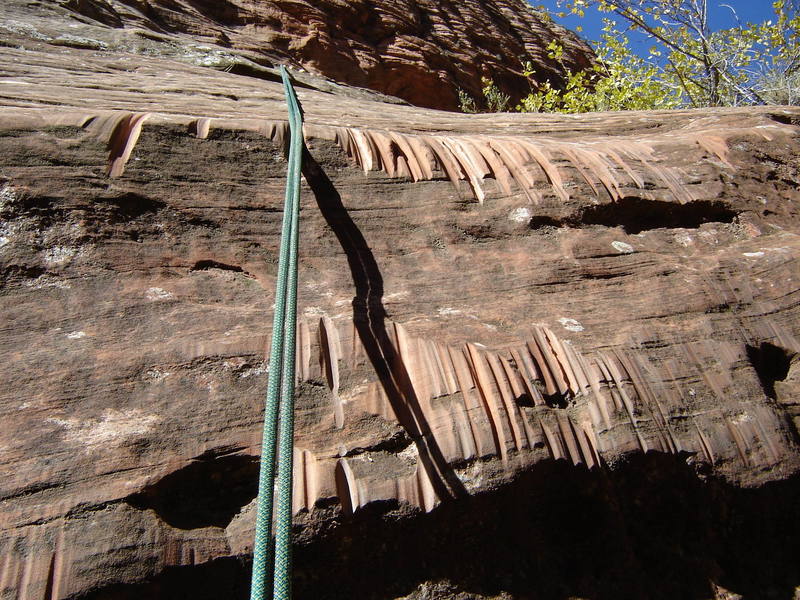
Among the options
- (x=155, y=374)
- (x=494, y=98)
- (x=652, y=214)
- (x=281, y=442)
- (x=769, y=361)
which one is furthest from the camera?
(x=494, y=98)

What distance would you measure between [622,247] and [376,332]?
1.49 meters

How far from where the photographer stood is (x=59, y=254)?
2227 mm

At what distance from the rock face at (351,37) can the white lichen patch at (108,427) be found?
12.3ft

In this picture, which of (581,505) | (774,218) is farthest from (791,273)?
(581,505)

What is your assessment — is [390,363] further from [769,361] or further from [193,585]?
[769,361]

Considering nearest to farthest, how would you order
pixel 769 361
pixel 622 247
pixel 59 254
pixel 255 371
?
pixel 255 371
pixel 59 254
pixel 769 361
pixel 622 247

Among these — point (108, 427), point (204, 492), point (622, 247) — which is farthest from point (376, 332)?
point (622, 247)

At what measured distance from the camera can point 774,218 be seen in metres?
3.26

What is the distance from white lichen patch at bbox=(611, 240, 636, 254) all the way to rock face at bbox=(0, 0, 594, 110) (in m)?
3.94

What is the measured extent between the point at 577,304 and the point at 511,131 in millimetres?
1727

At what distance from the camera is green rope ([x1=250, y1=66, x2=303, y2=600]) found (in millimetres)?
1387

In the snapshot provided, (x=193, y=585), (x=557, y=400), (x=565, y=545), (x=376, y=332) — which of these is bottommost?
(x=565, y=545)

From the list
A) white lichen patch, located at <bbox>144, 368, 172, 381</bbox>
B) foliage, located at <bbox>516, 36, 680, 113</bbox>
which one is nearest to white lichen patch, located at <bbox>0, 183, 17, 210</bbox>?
white lichen patch, located at <bbox>144, 368, 172, 381</bbox>

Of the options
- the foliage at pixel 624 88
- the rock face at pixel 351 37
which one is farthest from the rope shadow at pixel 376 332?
the foliage at pixel 624 88
